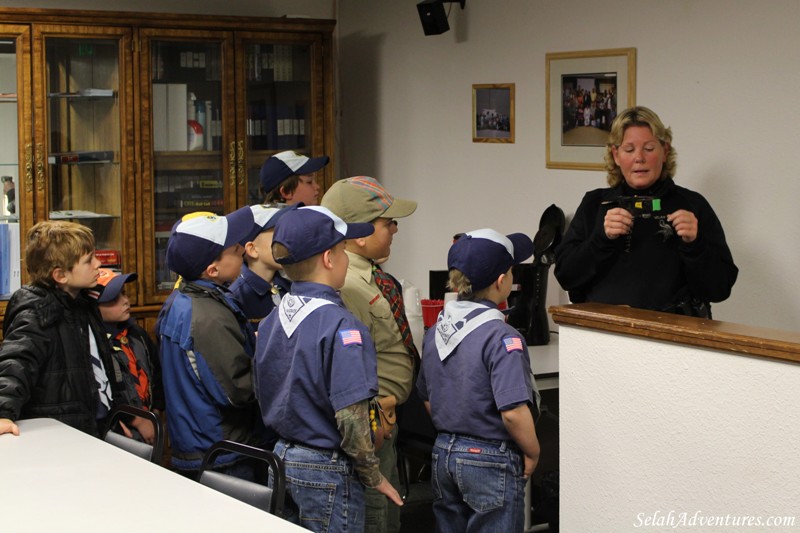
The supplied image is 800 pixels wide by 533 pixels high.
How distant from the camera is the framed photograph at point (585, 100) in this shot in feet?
12.5

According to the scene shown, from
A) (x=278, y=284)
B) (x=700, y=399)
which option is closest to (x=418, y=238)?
(x=278, y=284)

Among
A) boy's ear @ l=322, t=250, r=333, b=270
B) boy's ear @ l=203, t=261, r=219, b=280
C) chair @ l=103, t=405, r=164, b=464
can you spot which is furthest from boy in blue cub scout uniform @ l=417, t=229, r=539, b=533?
chair @ l=103, t=405, r=164, b=464

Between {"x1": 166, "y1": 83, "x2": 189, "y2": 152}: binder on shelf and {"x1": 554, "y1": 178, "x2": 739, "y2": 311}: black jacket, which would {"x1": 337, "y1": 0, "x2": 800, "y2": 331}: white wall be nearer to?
{"x1": 554, "y1": 178, "x2": 739, "y2": 311}: black jacket

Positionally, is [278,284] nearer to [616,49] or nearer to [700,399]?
[700,399]

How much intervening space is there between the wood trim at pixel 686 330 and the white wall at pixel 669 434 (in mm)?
23

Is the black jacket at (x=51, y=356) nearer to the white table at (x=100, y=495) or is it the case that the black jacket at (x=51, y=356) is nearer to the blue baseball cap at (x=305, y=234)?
the white table at (x=100, y=495)

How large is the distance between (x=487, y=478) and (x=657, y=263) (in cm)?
79

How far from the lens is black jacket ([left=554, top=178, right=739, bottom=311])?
278 cm

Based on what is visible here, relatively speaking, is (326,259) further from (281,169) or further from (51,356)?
(281,169)

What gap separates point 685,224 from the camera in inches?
106

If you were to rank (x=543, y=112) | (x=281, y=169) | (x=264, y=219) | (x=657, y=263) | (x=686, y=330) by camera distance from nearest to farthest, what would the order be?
1. (x=686, y=330)
2. (x=657, y=263)
3. (x=264, y=219)
4. (x=281, y=169)
5. (x=543, y=112)

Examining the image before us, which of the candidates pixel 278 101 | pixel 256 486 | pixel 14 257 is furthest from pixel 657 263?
pixel 14 257

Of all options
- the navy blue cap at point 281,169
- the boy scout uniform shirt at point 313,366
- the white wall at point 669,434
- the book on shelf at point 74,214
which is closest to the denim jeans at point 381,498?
the boy scout uniform shirt at point 313,366

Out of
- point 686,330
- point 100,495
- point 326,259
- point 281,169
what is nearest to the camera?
point 100,495
